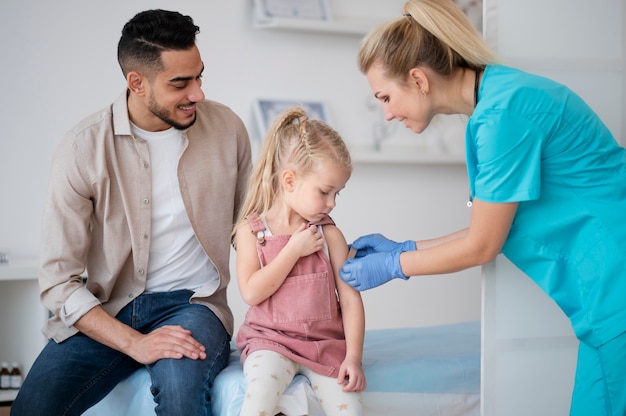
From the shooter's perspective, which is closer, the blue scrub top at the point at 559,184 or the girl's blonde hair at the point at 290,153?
the blue scrub top at the point at 559,184

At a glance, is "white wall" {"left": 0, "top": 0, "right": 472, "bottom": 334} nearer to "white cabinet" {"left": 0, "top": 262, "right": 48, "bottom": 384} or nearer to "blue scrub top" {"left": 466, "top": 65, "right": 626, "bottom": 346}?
"white cabinet" {"left": 0, "top": 262, "right": 48, "bottom": 384}

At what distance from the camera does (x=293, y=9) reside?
377 centimetres

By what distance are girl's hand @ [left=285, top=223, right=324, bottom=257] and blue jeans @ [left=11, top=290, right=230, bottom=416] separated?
34 centimetres

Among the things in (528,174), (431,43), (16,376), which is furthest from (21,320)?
(528,174)

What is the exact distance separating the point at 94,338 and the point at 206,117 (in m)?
0.67

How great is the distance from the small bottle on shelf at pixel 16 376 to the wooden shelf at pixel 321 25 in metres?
1.80

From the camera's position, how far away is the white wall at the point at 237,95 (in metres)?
3.35

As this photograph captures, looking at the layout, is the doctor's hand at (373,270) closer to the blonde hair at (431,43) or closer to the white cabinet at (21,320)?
the blonde hair at (431,43)

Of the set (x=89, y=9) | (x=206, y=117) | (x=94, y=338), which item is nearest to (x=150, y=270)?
(x=94, y=338)

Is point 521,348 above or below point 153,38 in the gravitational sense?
below

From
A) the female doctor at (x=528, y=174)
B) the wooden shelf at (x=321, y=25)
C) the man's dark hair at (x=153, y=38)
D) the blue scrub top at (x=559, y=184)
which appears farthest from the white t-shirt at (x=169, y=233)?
the wooden shelf at (x=321, y=25)

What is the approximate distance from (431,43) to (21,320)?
217 centimetres

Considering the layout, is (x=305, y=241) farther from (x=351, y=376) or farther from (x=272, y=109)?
(x=272, y=109)

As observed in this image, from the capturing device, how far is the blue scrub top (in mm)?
1594
